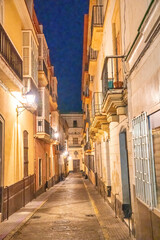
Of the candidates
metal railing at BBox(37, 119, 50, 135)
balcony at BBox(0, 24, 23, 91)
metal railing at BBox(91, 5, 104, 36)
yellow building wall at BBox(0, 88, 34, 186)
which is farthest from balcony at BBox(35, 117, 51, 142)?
metal railing at BBox(91, 5, 104, 36)

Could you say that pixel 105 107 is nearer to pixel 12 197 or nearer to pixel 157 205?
pixel 157 205

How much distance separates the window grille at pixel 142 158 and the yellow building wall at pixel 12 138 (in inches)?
221

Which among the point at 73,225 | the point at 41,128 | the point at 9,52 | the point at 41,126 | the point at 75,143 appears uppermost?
the point at 9,52

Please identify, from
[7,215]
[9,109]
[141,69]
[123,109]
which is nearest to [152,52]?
[141,69]

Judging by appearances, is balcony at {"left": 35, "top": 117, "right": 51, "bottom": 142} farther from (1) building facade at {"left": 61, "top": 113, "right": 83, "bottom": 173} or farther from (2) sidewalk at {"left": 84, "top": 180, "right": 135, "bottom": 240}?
(1) building facade at {"left": 61, "top": 113, "right": 83, "bottom": 173}

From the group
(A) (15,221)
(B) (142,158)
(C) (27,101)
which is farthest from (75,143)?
(B) (142,158)

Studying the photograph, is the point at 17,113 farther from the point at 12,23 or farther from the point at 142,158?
the point at 142,158

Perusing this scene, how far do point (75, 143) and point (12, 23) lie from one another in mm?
51209

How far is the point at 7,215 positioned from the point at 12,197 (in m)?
0.97

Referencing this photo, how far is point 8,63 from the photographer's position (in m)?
8.91

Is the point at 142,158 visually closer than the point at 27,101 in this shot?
Yes

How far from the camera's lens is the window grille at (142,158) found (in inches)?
191

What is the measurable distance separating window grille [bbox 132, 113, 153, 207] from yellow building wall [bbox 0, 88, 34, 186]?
18.4 feet

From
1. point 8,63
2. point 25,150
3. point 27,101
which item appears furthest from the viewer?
point 25,150
